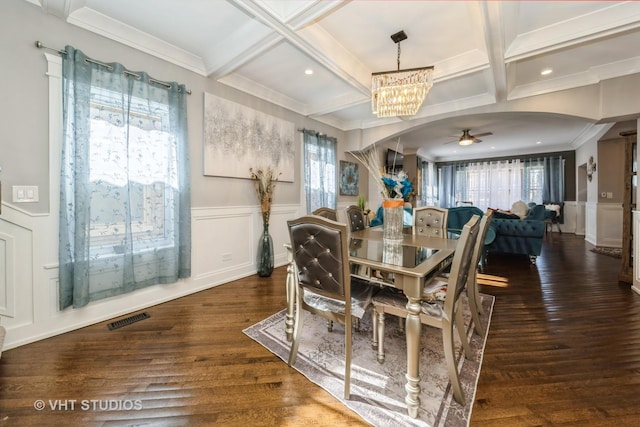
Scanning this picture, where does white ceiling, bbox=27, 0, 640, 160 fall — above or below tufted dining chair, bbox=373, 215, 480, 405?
above

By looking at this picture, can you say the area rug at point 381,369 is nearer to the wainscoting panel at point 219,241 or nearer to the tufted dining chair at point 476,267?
the tufted dining chair at point 476,267

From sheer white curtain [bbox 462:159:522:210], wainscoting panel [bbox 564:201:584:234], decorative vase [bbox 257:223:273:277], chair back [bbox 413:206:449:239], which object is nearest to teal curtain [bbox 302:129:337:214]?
decorative vase [bbox 257:223:273:277]

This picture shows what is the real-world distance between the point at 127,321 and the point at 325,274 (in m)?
2.02

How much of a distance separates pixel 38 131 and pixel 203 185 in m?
1.35

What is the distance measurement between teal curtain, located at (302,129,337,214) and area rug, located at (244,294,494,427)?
2556 millimetres

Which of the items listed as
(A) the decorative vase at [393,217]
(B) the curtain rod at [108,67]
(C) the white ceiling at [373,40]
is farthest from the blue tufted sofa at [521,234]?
(B) the curtain rod at [108,67]

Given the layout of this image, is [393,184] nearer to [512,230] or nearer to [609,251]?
[512,230]

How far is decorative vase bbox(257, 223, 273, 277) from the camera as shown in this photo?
11.4 ft

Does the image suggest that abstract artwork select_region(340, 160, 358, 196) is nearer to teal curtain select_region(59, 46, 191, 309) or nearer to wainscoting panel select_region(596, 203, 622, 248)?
teal curtain select_region(59, 46, 191, 309)

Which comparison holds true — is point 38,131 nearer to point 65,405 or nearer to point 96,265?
point 96,265

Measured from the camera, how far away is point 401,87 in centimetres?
245

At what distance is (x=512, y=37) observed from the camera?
7.80 ft

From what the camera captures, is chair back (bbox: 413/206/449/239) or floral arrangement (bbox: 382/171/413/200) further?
chair back (bbox: 413/206/449/239)

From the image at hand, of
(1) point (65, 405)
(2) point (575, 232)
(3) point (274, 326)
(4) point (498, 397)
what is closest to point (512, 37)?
(4) point (498, 397)
